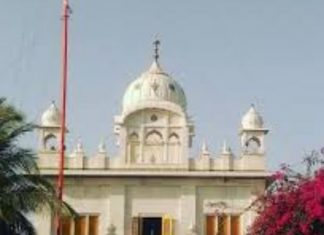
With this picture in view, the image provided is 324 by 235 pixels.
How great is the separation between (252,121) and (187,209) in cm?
427

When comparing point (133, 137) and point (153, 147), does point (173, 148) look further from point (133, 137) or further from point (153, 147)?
point (133, 137)

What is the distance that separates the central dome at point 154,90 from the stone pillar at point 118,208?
11.1ft

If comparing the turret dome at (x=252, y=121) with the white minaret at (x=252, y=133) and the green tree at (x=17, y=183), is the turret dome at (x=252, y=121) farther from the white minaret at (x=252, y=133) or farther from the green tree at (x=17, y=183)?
the green tree at (x=17, y=183)

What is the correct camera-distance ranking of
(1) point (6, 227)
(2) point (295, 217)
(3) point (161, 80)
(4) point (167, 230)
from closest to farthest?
(1) point (6, 227) → (2) point (295, 217) → (4) point (167, 230) → (3) point (161, 80)

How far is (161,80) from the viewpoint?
127 ft

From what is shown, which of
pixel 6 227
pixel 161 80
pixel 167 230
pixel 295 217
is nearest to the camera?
pixel 6 227

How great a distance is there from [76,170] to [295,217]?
13343mm

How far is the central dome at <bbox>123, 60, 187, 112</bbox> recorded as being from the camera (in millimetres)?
38072

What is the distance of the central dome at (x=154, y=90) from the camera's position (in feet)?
125

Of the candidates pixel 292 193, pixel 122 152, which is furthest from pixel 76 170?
pixel 292 193

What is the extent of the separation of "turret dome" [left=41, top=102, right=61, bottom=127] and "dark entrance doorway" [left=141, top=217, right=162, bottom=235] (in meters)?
4.93

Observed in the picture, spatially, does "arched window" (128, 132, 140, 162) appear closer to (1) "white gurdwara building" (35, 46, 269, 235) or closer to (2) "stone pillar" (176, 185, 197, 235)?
(1) "white gurdwara building" (35, 46, 269, 235)

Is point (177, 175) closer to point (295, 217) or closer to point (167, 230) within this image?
point (167, 230)

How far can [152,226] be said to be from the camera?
1415 inches
